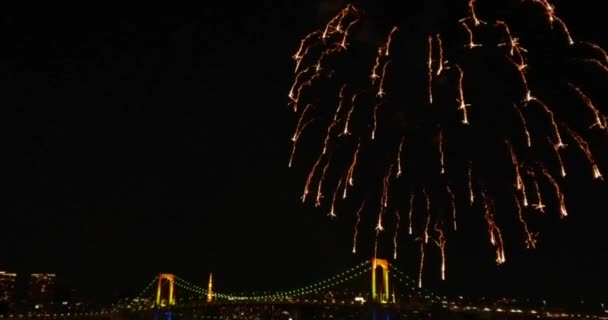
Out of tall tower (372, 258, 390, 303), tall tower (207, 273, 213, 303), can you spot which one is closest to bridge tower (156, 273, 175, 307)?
tall tower (207, 273, 213, 303)

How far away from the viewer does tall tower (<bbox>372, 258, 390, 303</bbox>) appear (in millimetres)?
52906

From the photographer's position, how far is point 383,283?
5662cm

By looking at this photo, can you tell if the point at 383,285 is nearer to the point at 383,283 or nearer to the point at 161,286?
the point at 383,283

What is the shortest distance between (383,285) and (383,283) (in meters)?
0.33

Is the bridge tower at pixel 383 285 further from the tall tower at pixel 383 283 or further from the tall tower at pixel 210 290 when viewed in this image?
the tall tower at pixel 210 290

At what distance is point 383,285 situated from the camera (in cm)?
5631

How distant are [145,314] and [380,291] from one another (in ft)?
84.1

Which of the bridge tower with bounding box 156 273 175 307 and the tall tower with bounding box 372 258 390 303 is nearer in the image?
the tall tower with bounding box 372 258 390 303

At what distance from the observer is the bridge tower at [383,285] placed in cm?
5291

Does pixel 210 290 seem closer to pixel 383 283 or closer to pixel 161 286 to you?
pixel 161 286

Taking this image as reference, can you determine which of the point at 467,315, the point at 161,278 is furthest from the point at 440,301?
the point at 161,278

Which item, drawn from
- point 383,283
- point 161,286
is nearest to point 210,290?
point 161,286

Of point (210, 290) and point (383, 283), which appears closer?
point (383, 283)

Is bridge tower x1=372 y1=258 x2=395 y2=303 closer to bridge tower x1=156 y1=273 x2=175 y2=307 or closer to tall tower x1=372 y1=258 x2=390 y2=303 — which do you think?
tall tower x1=372 y1=258 x2=390 y2=303
